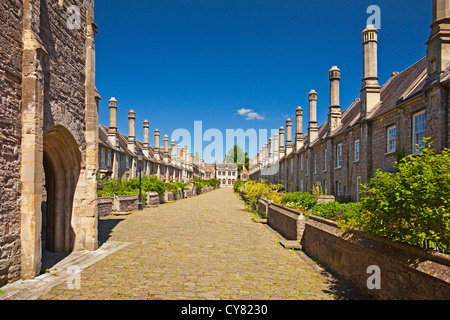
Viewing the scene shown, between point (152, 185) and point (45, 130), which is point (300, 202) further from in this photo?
point (152, 185)

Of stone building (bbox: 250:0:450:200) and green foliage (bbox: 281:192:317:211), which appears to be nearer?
stone building (bbox: 250:0:450:200)

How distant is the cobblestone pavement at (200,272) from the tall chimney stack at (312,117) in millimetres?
21876

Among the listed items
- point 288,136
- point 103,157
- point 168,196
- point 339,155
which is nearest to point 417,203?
point 339,155

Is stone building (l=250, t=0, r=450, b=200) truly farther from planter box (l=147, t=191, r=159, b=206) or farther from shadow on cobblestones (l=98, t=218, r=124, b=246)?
planter box (l=147, t=191, r=159, b=206)

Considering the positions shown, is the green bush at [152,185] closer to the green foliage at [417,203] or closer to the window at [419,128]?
the window at [419,128]

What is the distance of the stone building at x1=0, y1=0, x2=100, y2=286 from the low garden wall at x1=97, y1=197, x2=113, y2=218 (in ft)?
31.5

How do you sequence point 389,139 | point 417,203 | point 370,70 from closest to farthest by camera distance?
point 417,203 → point 389,139 → point 370,70

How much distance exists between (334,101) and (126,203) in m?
19.8

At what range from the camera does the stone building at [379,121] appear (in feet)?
40.8

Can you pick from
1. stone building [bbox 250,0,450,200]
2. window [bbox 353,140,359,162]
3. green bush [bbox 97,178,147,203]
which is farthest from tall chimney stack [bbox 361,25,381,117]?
green bush [bbox 97,178,147,203]

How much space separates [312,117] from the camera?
108 ft

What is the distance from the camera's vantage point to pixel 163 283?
22.3ft

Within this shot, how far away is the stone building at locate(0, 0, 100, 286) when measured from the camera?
20.8 ft

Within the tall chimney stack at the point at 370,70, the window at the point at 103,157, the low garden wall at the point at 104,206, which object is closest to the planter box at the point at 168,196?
the window at the point at 103,157
